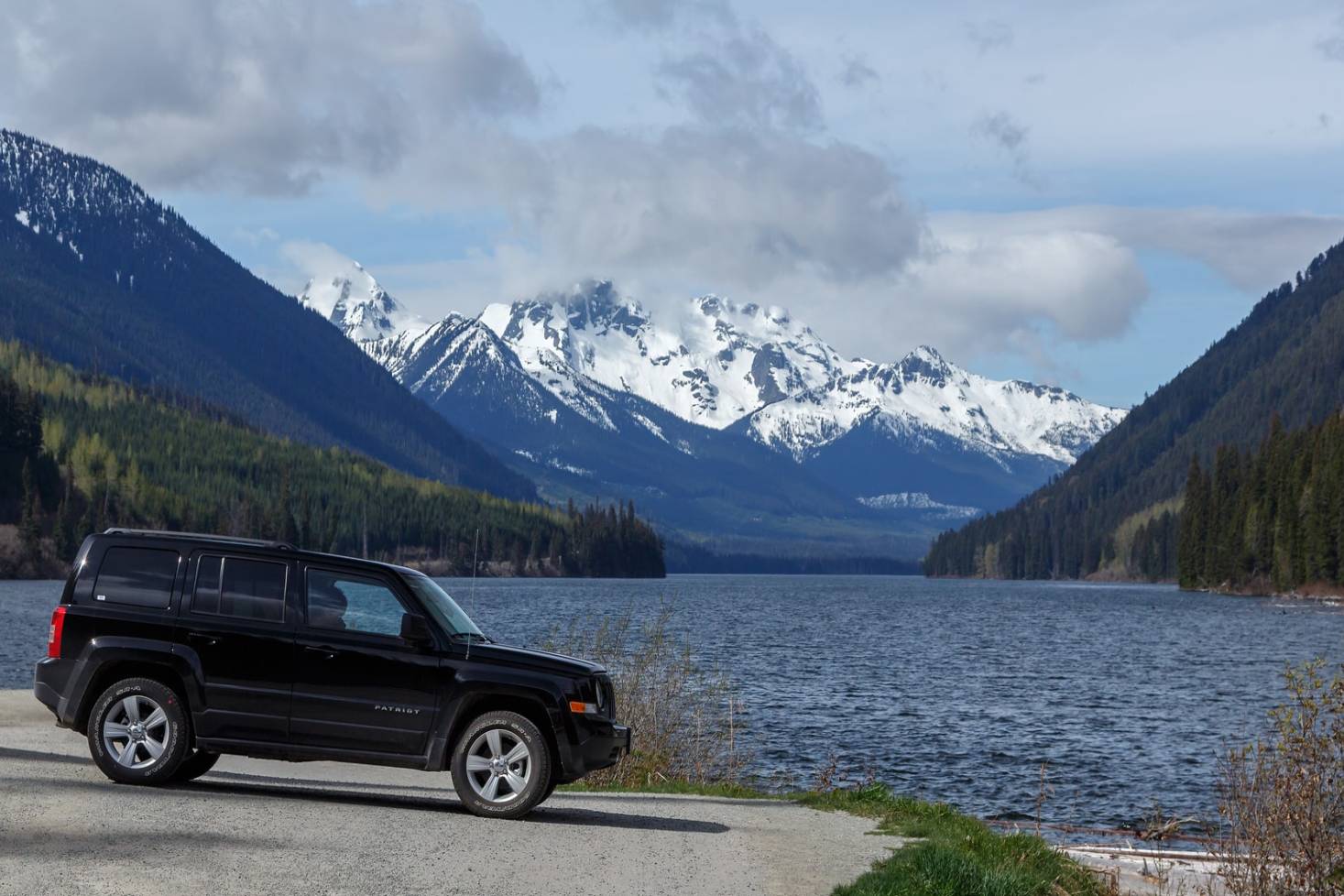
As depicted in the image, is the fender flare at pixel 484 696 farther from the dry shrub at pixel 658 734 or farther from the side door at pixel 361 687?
the dry shrub at pixel 658 734

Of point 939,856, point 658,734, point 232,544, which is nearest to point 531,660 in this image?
point 232,544

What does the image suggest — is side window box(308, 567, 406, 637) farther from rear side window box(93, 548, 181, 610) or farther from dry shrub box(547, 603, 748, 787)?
dry shrub box(547, 603, 748, 787)

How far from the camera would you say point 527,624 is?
3472 inches

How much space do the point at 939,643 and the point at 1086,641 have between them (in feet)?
34.8

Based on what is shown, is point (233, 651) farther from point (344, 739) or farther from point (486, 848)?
point (486, 848)

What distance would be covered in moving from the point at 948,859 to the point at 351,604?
7.37 m

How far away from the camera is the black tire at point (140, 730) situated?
17.0 m

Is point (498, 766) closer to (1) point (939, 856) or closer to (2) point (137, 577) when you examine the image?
(2) point (137, 577)

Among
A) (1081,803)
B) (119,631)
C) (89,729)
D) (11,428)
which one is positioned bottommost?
(1081,803)

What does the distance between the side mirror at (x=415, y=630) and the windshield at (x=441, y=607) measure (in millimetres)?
352

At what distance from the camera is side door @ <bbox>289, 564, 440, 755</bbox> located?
1688 cm

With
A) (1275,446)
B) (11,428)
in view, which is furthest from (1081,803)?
(11,428)

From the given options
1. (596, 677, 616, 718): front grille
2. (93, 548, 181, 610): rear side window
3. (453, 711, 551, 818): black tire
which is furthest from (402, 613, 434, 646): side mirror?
(93, 548, 181, 610): rear side window

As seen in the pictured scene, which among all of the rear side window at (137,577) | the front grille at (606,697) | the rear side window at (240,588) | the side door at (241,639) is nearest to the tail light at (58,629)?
the rear side window at (137,577)
